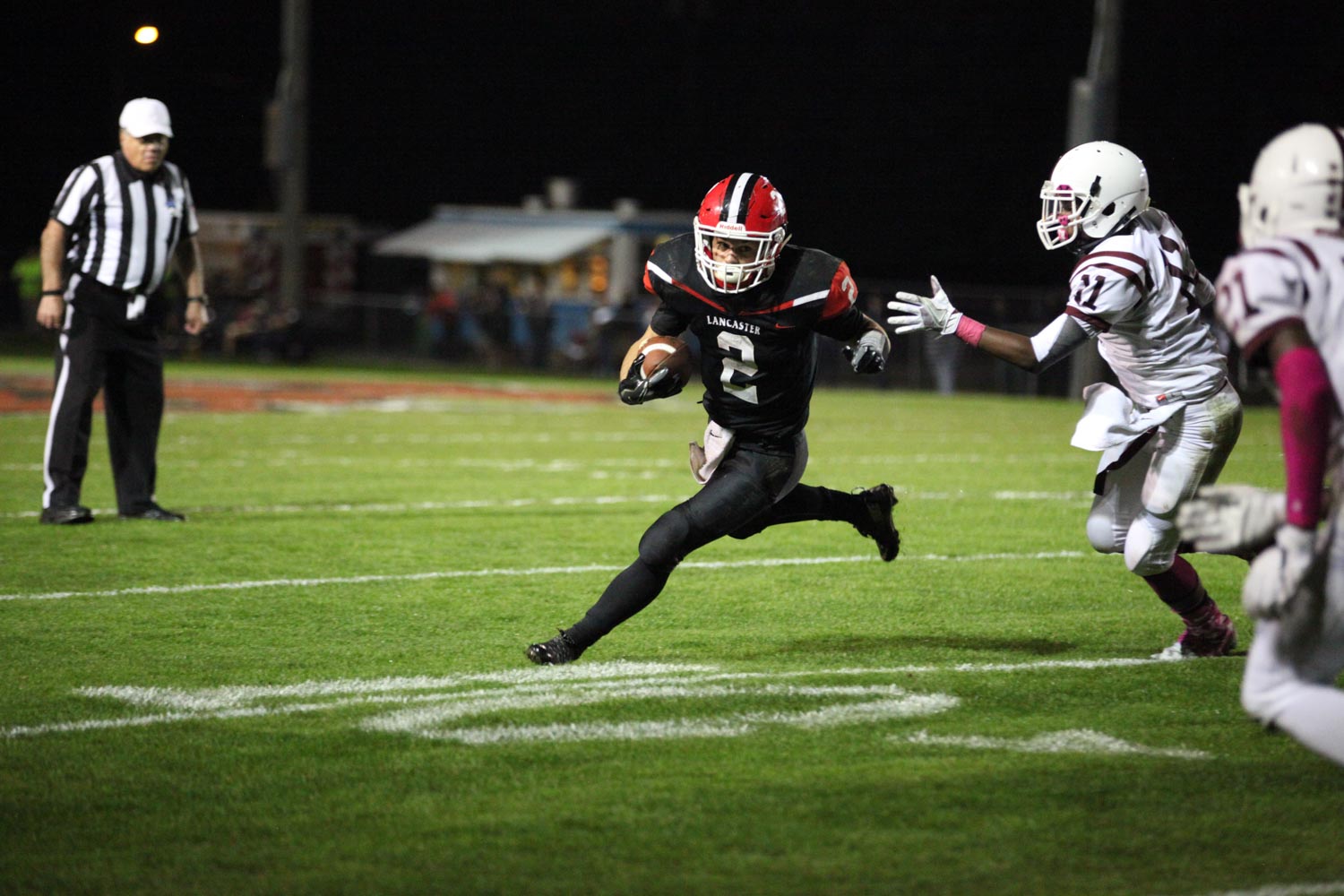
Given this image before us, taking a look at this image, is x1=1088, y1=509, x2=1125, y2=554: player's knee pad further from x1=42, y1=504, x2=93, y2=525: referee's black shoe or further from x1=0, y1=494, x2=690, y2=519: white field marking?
x1=42, y1=504, x2=93, y2=525: referee's black shoe

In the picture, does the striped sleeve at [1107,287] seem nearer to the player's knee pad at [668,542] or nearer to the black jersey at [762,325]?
the black jersey at [762,325]

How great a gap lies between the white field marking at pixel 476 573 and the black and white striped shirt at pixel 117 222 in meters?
2.35

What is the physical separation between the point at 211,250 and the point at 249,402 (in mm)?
19150


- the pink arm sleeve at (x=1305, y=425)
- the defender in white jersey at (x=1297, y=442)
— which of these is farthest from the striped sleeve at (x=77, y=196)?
the pink arm sleeve at (x=1305, y=425)

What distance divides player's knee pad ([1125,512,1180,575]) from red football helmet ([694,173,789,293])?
4.67ft

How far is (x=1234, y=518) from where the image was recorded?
356 cm

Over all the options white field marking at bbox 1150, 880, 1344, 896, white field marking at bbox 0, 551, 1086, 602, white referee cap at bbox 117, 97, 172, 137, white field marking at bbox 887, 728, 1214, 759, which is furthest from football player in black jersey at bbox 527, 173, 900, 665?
white referee cap at bbox 117, 97, 172, 137

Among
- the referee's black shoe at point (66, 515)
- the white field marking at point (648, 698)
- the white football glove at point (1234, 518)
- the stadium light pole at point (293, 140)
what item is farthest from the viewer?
the stadium light pole at point (293, 140)

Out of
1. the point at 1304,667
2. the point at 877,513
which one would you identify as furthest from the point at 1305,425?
the point at 877,513

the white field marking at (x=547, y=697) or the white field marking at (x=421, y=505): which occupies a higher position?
the white field marking at (x=547, y=697)

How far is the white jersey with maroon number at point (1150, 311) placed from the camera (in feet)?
17.3

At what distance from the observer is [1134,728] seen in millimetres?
4605

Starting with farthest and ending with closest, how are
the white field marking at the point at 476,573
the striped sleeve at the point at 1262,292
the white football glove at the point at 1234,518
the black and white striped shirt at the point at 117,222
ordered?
the black and white striped shirt at the point at 117,222 → the white field marking at the point at 476,573 → the white football glove at the point at 1234,518 → the striped sleeve at the point at 1262,292

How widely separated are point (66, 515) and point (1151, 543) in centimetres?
538
